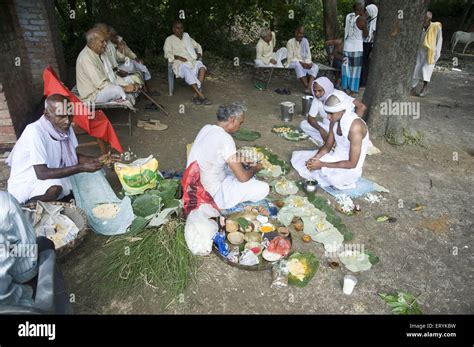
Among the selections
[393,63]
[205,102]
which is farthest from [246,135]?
[393,63]

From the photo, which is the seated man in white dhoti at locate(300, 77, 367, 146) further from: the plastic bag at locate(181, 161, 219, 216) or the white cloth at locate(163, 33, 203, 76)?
the white cloth at locate(163, 33, 203, 76)

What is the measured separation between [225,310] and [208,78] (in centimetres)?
721

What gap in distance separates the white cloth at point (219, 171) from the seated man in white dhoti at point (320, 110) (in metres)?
1.72

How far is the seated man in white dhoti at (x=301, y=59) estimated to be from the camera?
816cm

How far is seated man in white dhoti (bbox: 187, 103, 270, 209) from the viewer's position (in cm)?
356

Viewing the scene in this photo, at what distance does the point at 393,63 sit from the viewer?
18.6 ft

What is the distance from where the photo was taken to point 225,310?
2971 millimetres

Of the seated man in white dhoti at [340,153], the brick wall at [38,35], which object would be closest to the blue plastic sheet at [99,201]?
the seated man in white dhoti at [340,153]

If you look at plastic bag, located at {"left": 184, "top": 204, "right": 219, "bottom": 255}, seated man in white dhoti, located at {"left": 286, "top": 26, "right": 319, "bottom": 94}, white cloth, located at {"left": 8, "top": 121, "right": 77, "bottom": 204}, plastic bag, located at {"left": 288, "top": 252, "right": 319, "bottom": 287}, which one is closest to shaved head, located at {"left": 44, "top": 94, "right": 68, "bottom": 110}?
white cloth, located at {"left": 8, "top": 121, "right": 77, "bottom": 204}

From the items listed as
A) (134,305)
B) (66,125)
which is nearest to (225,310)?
(134,305)

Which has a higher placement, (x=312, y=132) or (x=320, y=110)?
(x=320, y=110)

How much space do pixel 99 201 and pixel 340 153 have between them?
3101 mm

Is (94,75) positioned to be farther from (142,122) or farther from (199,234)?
(199,234)

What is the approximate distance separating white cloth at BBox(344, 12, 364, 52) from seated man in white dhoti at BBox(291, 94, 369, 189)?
13.1ft
